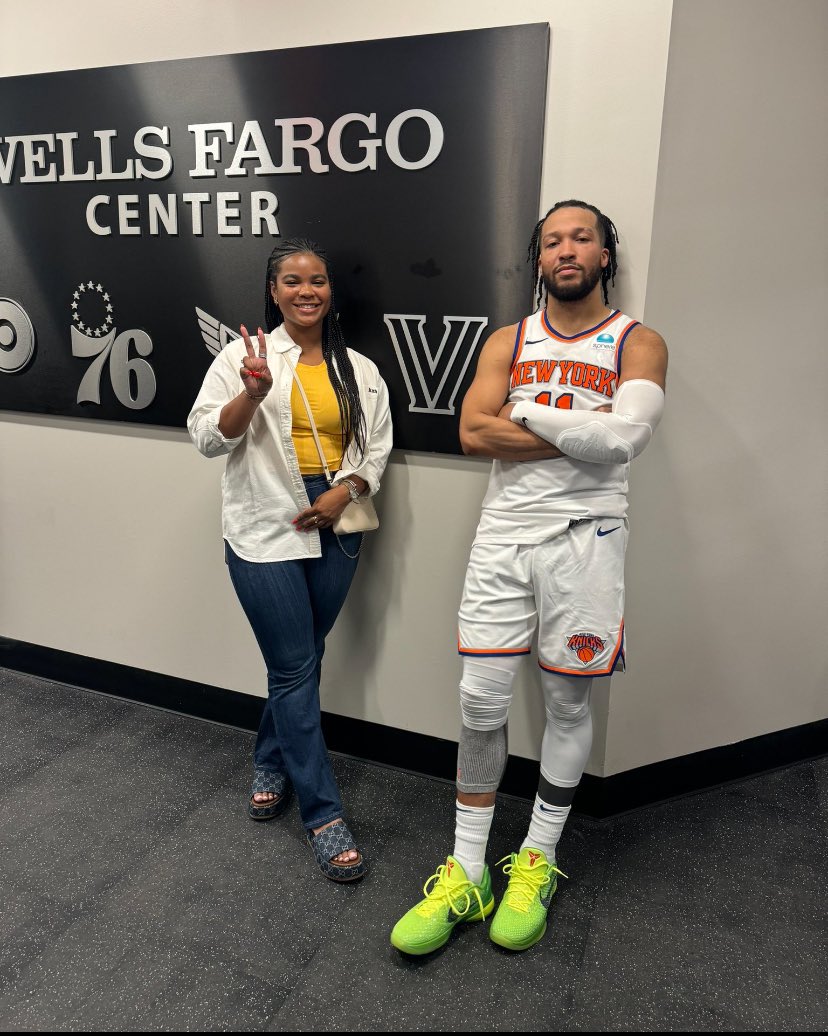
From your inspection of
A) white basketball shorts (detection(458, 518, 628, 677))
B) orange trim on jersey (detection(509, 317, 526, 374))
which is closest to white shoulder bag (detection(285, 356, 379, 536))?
white basketball shorts (detection(458, 518, 628, 677))

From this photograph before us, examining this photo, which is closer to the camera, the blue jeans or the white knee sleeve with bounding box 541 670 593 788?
the white knee sleeve with bounding box 541 670 593 788

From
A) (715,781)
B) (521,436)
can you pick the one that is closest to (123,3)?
(521,436)

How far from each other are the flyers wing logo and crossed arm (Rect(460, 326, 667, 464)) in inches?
37.4

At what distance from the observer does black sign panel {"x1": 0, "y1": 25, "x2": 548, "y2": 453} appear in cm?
213

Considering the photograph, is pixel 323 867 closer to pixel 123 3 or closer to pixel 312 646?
pixel 312 646

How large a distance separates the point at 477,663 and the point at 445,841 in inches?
25.6

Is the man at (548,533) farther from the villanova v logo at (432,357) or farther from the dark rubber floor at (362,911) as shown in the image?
the villanova v logo at (432,357)

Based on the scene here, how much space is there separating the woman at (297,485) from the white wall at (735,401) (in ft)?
2.68

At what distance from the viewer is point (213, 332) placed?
8.29 ft

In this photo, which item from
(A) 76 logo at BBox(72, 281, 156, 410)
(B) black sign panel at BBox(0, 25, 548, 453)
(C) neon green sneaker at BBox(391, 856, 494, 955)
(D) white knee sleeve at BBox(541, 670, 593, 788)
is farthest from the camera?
(A) 76 logo at BBox(72, 281, 156, 410)

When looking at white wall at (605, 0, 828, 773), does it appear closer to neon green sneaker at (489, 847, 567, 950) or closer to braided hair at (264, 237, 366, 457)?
neon green sneaker at (489, 847, 567, 950)

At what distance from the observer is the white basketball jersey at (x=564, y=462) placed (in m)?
1.84

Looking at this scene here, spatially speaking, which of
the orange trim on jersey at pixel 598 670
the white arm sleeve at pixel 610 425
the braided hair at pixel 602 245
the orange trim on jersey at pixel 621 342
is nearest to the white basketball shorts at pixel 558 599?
the orange trim on jersey at pixel 598 670

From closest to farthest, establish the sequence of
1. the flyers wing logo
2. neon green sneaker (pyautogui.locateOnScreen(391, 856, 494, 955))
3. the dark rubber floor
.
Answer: the dark rubber floor < neon green sneaker (pyautogui.locateOnScreen(391, 856, 494, 955)) < the flyers wing logo
